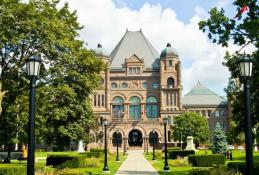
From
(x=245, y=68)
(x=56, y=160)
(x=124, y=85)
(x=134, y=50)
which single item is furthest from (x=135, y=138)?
(x=245, y=68)

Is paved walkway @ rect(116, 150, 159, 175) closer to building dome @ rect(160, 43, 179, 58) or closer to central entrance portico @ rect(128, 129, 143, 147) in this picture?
central entrance portico @ rect(128, 129, 143, 147)

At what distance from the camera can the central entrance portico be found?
4109 inches

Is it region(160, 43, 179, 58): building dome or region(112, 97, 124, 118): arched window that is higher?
region(160, 43, 179, 58): building dome

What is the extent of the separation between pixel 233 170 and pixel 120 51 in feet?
299

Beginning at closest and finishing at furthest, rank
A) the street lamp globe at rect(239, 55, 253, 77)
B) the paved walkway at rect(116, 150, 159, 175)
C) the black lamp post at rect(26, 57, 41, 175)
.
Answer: the black lamp post at rect(26, 57, 41, 175) < the street lamp globe at rect(239, 55, 253, 77) < the paved walkway at rect(116, 150, 159, 175)

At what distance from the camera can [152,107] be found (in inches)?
4176

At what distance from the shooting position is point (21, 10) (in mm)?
27016

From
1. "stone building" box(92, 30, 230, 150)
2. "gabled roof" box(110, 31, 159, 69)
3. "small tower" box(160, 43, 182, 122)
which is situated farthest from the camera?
"gabled roof" box(110, 31, 159, 69)

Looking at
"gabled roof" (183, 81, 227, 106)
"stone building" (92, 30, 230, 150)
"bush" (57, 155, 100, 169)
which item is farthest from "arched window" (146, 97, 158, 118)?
"bush" (57, 155, 100, 169)

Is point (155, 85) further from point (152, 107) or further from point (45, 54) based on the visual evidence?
point (45, 54)

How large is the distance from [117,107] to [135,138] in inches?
350

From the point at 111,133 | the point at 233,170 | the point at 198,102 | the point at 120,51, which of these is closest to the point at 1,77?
the point at 233,170

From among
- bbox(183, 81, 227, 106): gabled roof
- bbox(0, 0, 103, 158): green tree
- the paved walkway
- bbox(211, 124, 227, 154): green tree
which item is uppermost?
bbox(183, 81, 227, 106): gabled roof

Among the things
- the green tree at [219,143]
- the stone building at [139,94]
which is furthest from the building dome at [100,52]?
the green tree at [219,143]
